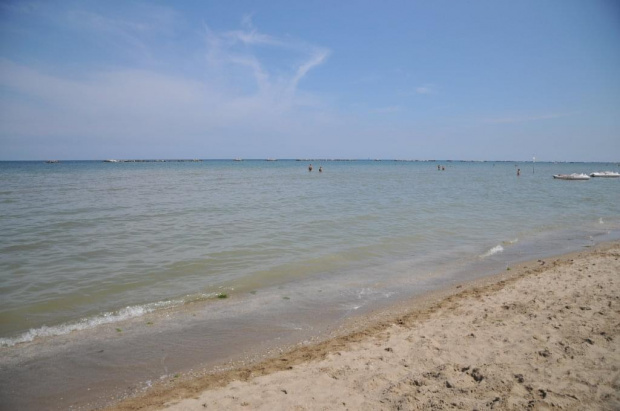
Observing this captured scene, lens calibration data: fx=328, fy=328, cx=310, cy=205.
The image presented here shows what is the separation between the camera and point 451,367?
4336 mm

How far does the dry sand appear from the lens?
146 inches

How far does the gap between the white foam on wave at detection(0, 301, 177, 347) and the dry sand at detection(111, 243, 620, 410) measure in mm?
2709

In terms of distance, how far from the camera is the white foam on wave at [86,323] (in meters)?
5.68

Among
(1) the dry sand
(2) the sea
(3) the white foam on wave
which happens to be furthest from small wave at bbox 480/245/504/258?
(3) the white foam on wave

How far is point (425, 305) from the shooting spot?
7.06 meters

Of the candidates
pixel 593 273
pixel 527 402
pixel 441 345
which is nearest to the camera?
pixel 527 402

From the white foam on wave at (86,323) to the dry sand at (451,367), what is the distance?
2.71 metres

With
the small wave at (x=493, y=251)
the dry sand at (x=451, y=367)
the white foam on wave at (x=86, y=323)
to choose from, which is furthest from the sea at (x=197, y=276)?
the dry sand at (x=451, y=367)

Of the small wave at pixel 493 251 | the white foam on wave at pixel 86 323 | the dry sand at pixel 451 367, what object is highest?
the dry sand at pixel 451 367

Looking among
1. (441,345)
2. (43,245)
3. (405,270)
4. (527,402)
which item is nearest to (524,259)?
(405,270)

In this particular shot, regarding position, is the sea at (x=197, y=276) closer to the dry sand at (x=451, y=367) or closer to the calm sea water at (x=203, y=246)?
the calm sea water at (x=203, y=246)

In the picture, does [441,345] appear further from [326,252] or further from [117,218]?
[117,218]

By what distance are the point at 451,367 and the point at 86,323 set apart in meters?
6.43

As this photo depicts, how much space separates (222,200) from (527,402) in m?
21.7
